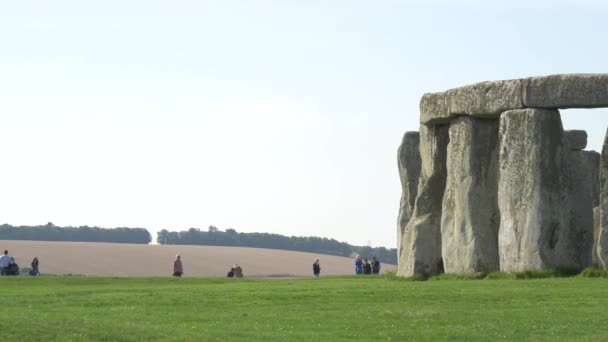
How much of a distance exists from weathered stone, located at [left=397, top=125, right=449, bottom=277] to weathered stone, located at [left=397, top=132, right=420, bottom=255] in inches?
130

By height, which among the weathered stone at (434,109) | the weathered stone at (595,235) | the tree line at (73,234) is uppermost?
the tree line at (73,234)

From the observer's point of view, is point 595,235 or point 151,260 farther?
point 151,260

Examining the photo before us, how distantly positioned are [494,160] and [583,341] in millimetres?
17914

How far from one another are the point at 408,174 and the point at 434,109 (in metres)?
5.31

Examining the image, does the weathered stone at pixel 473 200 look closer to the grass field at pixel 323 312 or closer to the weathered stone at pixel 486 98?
the weathered stone at pixel 486 98

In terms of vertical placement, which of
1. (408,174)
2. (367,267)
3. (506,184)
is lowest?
(367,267)

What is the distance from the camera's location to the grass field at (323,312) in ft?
78.8

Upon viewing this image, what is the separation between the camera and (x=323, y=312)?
28.4 m

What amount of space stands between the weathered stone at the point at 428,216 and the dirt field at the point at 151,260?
3666 cm

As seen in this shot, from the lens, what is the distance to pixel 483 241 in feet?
133

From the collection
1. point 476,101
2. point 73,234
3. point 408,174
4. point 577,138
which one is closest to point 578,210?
point 476,101

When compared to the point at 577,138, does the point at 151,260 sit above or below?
below

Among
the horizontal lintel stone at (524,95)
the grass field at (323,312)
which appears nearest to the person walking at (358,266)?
the horizontal lintel stone at (524,95)

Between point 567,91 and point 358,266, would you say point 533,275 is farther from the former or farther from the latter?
point 358,266
